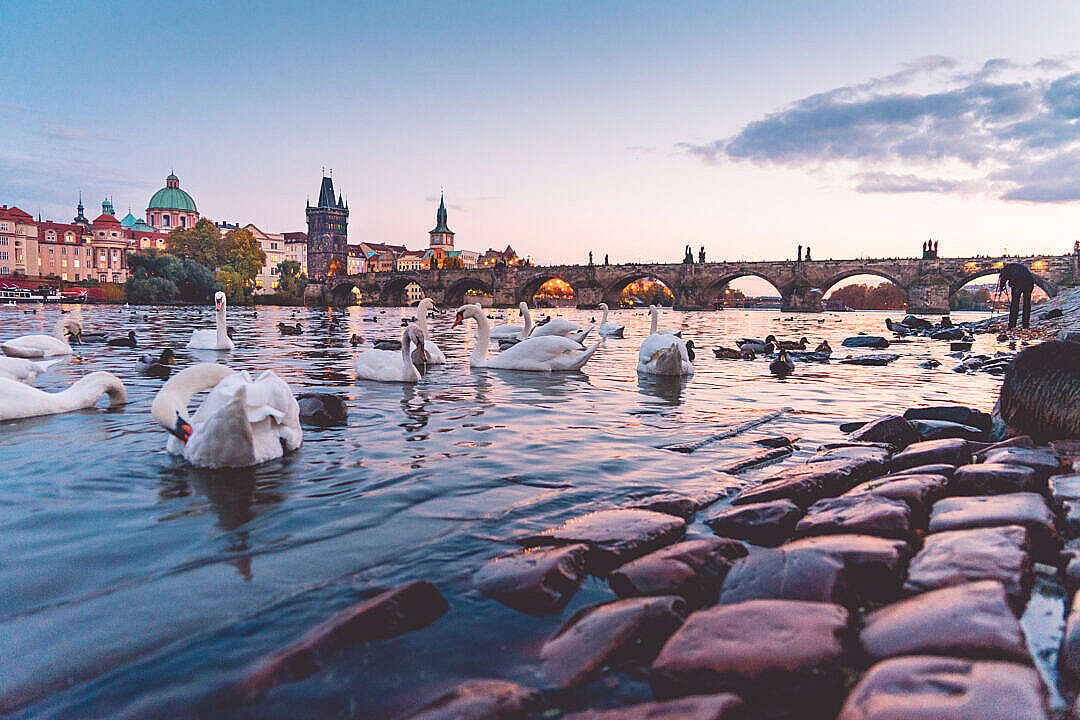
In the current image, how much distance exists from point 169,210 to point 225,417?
149m

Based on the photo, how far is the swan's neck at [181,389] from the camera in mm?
3674

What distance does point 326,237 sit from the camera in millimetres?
138500

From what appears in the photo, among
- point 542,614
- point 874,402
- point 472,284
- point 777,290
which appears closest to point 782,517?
point 542,614

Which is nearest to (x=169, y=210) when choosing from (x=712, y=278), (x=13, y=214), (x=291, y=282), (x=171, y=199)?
(x=171, y=199)

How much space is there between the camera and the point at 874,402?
696 cm

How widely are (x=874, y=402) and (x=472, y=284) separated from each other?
82.6m

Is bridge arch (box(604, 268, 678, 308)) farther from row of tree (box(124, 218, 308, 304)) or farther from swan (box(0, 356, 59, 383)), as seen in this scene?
swan (box(0, 356, 59, 383))

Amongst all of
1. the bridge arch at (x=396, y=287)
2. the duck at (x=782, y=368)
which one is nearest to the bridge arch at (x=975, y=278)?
the duck at (x=782, y=368)

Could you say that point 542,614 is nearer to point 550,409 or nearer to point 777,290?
point 550,409

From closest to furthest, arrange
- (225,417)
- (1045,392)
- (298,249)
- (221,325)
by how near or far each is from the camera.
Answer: (225,417)
(1045,392)
(221,325)
(298,249)

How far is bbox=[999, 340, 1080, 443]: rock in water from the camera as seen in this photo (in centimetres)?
385

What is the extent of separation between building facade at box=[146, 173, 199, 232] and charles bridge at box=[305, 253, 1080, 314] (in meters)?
56.2

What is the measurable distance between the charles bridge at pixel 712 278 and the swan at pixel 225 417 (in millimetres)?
62659

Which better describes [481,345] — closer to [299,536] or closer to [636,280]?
[299,536]
